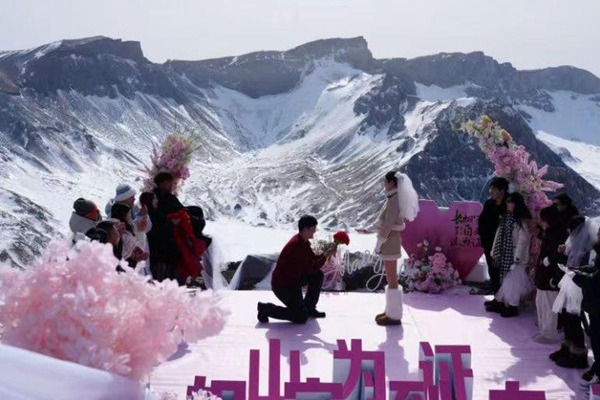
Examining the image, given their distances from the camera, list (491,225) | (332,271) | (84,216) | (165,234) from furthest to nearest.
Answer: (332,271)
(491,225)
(165,234)
(84,216)

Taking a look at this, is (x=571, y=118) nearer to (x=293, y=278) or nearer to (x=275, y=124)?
(x=275, y=124)

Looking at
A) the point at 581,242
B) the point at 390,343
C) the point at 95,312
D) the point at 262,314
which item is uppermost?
the point at 581,242

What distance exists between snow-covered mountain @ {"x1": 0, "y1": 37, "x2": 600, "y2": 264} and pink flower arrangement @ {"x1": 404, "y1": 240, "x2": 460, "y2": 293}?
50525mm

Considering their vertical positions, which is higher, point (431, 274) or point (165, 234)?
point (165, 234)

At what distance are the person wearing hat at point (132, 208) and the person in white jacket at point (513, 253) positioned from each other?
300 cm

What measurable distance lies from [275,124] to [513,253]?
4761 inches

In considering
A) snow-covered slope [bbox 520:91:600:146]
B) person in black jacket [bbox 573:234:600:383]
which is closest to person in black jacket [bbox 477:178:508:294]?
person in black jacket [bbox 573:234:600:383]

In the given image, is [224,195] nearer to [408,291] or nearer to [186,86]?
[186,86]

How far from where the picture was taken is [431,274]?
670cm

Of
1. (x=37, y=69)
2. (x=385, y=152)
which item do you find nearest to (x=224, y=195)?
(x=385, y=152)

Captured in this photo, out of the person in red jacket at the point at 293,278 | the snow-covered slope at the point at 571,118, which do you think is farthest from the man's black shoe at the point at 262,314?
the snow-covered slope at the point at 571,118

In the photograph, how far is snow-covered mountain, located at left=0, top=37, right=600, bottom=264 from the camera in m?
82.9

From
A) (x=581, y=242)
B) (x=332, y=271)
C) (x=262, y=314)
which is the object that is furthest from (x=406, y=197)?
(x=332, y=271)

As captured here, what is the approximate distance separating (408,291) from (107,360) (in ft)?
18.7
